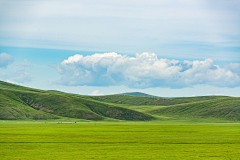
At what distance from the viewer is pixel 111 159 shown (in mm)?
35969

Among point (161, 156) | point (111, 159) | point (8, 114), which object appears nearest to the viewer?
point (111, 159)

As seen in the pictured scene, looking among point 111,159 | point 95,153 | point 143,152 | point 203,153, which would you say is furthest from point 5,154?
point 203,153

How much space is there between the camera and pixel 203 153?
41.2 meters

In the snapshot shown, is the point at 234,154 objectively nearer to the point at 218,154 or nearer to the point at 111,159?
the point at 218,154

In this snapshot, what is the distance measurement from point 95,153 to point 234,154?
1934cm

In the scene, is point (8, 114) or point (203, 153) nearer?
point (203, 153)

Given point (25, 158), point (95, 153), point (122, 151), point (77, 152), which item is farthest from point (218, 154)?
point (25, 158)

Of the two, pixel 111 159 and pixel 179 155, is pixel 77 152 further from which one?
pixel 179 155

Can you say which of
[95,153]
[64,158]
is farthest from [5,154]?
[95,153]

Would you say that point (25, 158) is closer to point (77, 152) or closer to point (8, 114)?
point (77, 152)

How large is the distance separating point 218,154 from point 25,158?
25.9 m

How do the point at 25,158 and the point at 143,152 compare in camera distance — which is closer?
the point at 25,158

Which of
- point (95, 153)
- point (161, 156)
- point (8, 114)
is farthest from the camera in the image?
point (8, 114)

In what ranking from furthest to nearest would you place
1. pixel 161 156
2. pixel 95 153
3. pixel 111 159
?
pixel 95 153 < pixel 161 156 < pixel 111 159
